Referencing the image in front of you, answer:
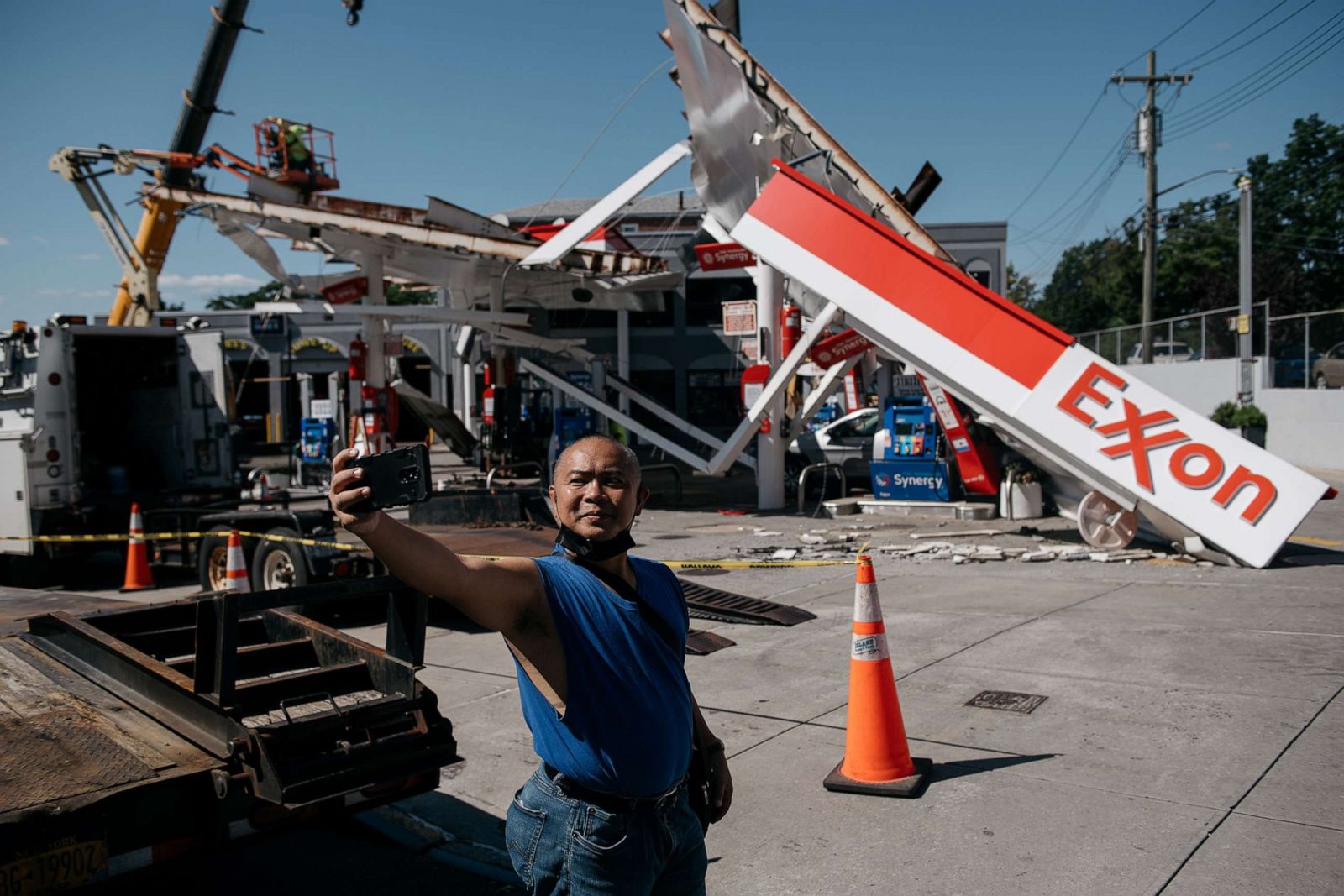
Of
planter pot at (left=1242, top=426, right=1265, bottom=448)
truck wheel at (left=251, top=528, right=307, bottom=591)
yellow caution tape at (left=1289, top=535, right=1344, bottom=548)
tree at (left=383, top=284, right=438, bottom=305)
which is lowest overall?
yellow caution tape at (left=1289, top=535, right=1344, bottom=548)

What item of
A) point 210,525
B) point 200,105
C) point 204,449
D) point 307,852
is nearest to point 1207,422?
point 307,852

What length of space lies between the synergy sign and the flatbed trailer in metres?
8.83

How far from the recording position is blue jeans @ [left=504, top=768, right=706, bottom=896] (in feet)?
8.14

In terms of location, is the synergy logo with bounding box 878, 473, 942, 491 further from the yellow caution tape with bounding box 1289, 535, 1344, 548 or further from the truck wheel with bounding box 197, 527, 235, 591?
the truck wheel with bounding box 197, 527, 235, 591

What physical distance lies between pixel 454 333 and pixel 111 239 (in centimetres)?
1851

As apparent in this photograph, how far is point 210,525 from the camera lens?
36.7 feet

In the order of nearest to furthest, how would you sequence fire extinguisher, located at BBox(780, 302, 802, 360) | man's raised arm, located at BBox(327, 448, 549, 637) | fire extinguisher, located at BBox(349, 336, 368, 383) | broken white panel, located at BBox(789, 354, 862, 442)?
man's raised arm, located at BBox(327, 448, 549, 637) → fire extinguisher, located at BBox(780, 302, 802, 360) → broken white panel, located at BBox(789, 354, 862, 442) → fire extinguisher, located at BBox(349, 336, 368, 383)

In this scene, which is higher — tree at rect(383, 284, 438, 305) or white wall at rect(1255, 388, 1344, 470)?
tree at rect(383, 284, 438, 305)

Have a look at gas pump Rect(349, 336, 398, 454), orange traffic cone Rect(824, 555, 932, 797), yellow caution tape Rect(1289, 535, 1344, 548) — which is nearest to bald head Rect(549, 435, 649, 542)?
orange traffic cone Rect(824, 555, 932, 797)

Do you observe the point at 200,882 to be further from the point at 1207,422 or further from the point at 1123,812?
the point at 1207,422

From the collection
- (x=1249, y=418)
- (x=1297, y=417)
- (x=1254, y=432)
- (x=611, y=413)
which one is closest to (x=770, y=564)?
(x=611, y=413)

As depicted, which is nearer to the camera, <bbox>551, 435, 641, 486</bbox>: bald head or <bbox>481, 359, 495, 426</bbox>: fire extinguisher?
<bbox>551, 435, 641, 486</bbox>: bald head

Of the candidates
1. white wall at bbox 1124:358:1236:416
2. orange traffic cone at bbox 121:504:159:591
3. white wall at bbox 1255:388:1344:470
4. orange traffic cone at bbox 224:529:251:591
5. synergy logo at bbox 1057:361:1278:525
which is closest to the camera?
orange traffic cone at bbox 224:529:251:591

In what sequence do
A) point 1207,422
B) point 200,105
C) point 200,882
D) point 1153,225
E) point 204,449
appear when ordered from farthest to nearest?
point 1153,225 → point 200,105 → point 204,449 → point 1207,422 → point 200,882
